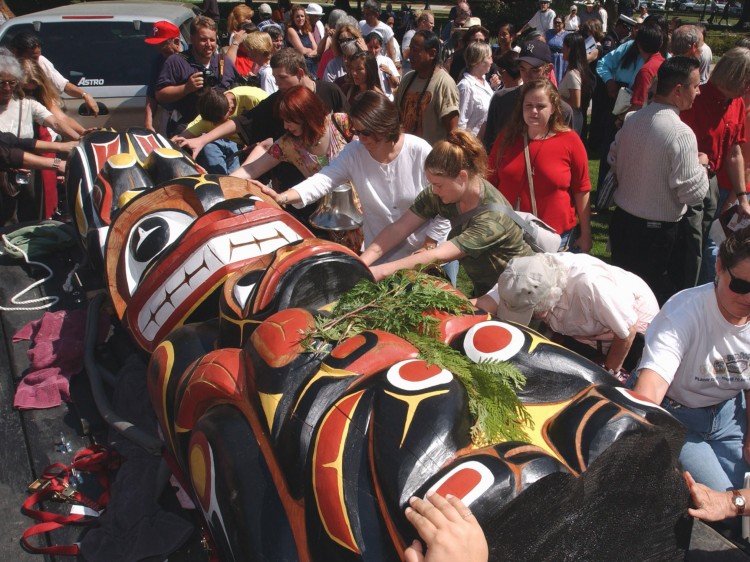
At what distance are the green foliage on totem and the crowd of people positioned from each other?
1.25 ft

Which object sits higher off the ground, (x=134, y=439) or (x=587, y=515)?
(x=587, y=515)

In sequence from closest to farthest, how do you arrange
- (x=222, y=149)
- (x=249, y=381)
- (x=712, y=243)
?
(x=249, y=381) → (x=712, y=243) → (x=222, y=149)

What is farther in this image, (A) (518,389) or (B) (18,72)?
(B) (18,72)

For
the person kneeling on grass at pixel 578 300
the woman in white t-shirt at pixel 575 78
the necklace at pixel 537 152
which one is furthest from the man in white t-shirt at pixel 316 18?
the person kneeling on grass at pixel 578 300

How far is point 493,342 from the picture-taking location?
7.45ft

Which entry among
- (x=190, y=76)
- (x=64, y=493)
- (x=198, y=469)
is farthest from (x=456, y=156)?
(x=190, y=76)

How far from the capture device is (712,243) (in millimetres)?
4980

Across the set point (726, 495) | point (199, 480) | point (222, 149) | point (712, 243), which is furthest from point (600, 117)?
point (199, 480)

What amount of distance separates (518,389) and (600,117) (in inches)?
304

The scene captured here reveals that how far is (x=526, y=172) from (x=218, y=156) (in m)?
2.71

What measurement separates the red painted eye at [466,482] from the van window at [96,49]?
6.21 metres

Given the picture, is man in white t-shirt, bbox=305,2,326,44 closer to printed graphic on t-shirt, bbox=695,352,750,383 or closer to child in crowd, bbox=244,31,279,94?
child in crowd, bbox=244,31,279,94

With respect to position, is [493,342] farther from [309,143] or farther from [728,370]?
[309,143]

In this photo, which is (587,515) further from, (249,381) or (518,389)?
(249,381)
